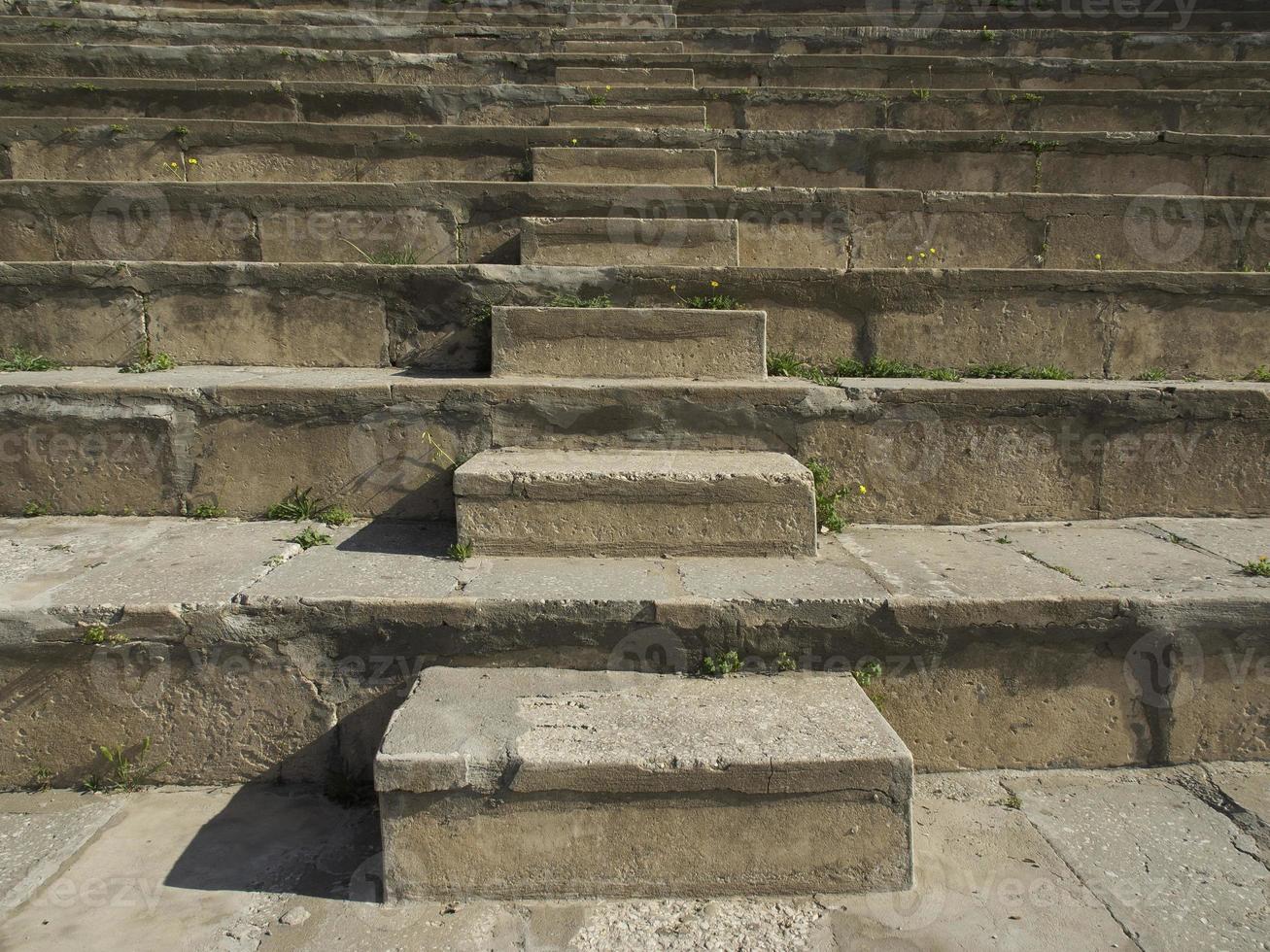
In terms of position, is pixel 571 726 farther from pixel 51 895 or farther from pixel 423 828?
pixel 51 895

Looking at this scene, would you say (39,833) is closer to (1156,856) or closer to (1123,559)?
(1156,856)

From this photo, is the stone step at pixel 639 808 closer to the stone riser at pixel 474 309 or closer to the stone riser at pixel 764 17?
the stone riser at pixel 474 309

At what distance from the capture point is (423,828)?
76.8 inches

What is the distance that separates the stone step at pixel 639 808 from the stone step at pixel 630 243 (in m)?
2.49

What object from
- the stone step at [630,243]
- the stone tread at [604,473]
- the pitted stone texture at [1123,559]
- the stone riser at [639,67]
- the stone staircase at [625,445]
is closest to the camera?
the stone staircase at [625,445]

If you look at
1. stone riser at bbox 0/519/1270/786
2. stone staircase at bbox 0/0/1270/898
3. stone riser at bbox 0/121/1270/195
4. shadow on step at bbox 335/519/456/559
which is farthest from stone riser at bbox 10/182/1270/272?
stone riser at bbox 0/519/1270/786

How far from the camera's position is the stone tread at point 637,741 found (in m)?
1.91

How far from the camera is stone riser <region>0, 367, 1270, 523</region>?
121 inches

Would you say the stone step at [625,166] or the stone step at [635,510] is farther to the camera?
the stone step at [625,166]

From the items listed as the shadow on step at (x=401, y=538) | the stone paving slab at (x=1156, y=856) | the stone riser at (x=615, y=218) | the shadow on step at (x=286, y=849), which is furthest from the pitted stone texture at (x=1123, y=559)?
the shadow on step at (x=286, y=849)

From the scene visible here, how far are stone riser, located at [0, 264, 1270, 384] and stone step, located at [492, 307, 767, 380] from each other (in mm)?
336

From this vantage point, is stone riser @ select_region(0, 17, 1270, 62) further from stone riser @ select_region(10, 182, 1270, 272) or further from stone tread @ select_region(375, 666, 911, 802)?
stone tread @ select_region(375, 666, 911, 802)

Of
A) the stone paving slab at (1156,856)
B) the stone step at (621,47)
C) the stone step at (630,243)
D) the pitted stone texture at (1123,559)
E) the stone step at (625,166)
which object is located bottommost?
the stone paving slab at (1156,856)

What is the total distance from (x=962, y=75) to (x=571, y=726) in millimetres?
5796
